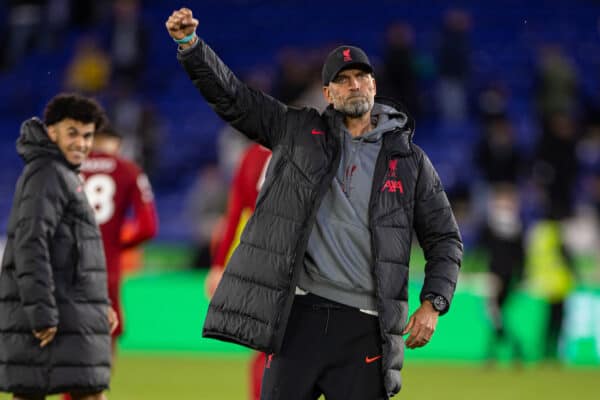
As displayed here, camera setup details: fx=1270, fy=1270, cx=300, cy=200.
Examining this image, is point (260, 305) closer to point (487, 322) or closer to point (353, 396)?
point (353, 396)

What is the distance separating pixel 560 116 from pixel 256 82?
4.63m

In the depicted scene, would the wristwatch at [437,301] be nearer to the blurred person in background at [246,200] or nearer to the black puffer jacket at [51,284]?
the black puffer jacket at [51,284]

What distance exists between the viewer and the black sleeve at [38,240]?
20.0ft

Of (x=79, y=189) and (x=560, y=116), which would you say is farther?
(x=560, y=116)

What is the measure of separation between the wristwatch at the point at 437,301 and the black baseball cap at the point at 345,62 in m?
1.01

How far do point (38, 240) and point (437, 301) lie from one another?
1995 mm

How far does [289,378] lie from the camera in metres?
5.35

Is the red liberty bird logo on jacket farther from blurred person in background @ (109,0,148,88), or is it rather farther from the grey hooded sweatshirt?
blurred person in background @ (109,0,148,88)

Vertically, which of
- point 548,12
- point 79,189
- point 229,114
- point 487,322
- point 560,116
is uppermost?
point 548,12

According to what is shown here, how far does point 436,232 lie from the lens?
5.63 meters

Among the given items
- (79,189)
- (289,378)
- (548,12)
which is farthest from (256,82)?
(289,378)

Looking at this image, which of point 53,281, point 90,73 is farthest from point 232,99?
point 90,73

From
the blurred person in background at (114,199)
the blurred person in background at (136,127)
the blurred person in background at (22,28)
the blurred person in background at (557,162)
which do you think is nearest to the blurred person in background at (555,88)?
the blurred person in background at (557,162)

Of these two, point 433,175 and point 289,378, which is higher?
point 433,175
